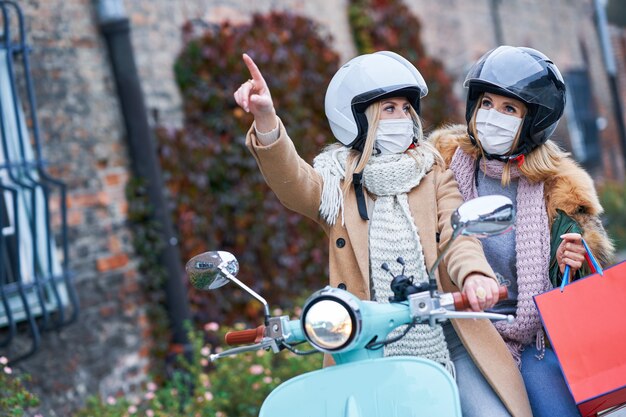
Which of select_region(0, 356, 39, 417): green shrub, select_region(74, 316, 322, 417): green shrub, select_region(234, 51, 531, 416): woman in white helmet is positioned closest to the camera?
select_region(234, 51, 531, 416): woman in white helmet

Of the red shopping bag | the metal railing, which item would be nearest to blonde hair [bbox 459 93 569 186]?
the red shopping bag

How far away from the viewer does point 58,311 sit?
5305mm

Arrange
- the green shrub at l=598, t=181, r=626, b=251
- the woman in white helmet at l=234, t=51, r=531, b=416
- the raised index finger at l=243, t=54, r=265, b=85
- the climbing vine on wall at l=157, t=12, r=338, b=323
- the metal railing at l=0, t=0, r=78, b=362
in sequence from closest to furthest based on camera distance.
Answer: the raised index finger at l=243, t=54, r=265, b=85
the woman in white helmet at l=234, t=51, r=531, b=416
the metal railing at l=0, t=0, r=78, b=362
the climbing vine on wall at l=157, t=12, r=338, b=323
the green shrub at l=598, t=181, r=626, b=251

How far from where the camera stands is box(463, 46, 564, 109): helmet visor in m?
3.19

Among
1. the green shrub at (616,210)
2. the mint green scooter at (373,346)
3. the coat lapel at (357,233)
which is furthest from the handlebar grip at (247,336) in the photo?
the green shrub at (616,210)

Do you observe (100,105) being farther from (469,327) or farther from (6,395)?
(469,327)

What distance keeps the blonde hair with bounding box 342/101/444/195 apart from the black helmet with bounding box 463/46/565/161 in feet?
0.88

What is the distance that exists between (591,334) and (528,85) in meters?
0.86

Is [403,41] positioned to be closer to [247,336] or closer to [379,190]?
[379,190]

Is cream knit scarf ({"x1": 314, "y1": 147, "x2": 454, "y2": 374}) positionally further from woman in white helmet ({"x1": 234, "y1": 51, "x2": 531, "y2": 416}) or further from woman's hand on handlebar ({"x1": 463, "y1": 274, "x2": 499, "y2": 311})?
woman's hand on handlebar ({"x1": 463, "y1": 274, "x2": 499, "y2": 311})

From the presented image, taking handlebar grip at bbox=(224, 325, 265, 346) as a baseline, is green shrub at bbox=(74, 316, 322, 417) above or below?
below

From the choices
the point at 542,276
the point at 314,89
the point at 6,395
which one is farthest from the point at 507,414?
the point at 314,89

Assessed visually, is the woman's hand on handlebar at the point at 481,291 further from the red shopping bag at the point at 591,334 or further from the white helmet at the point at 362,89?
the white helmet at the point at 362,89

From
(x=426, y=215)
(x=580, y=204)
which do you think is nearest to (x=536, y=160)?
(x=580, y=204)
